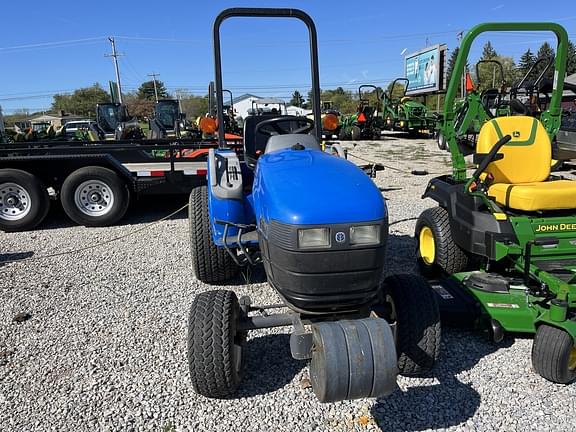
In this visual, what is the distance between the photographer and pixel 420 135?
60.7 feet

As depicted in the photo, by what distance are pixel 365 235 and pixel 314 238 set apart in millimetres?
232

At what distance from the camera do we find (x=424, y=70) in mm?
24469

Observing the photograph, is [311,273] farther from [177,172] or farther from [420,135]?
[420,135]

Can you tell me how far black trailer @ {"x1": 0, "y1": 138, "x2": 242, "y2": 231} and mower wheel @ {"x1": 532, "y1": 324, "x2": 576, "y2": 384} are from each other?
4042 millimetres

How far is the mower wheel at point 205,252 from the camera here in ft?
11.3

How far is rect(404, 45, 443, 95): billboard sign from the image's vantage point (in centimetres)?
2250

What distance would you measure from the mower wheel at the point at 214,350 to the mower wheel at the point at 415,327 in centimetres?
Answer: 85

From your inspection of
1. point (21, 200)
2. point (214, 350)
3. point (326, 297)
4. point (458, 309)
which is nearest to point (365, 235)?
point (326, 297)

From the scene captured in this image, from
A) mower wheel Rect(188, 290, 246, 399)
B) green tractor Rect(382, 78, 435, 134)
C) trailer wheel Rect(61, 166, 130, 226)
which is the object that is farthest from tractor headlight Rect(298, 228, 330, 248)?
green tractor Rect(382, 78, 435, 134)

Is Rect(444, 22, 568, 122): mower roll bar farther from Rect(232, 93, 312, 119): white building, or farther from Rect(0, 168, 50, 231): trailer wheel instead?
Rect(0, 168, 50, 231): trailer wheel

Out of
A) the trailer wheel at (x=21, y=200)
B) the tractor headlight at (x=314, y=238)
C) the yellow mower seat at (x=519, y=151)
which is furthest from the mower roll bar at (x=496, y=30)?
the trailer wheel at (x=21, y=200)

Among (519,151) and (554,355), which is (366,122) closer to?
(519,151)

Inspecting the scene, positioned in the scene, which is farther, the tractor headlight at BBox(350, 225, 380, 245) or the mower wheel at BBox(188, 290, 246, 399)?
A: the mower wheel at BBox(188, 290, 246, 399)

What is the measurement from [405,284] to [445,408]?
0.64 m
